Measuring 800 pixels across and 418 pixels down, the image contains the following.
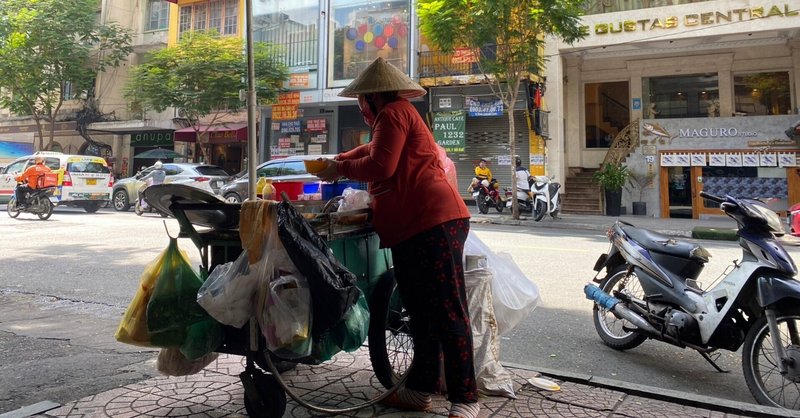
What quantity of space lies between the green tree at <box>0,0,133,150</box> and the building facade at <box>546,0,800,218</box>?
2046cm

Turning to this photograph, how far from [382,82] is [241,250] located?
1.05 meters

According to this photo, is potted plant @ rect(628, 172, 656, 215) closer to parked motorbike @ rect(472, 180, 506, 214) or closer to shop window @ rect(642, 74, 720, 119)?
shop window @ rect(642, 74, 720, 119)

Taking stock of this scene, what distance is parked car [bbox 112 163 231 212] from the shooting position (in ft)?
50.7

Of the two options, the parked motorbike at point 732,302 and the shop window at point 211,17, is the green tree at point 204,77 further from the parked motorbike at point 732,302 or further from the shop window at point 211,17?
the parked motorbike at point 732,302

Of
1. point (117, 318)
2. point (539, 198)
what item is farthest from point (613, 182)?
point (117, 318)

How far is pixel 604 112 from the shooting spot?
18828mm

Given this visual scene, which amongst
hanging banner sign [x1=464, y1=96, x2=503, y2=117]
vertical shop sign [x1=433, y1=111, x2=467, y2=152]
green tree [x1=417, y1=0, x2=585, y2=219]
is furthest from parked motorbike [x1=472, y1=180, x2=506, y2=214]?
hanging banner sign [x1=464, y1=96, x2=503, y2=117]

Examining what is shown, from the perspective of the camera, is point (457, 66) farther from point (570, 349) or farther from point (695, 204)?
point (570, 349)

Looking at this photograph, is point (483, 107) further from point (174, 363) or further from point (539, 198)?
point (174, 363)

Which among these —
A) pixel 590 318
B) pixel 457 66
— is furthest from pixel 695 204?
pixel 590 318

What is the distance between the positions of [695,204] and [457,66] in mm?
8323

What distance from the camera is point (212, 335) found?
2.45 metres

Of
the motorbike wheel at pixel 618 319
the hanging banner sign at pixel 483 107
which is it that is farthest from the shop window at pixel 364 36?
the motorbike wheel at pixel 618 319

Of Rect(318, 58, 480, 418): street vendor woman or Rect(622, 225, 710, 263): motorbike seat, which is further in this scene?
Rect(622, 225, 710, 263): motorbike seat
